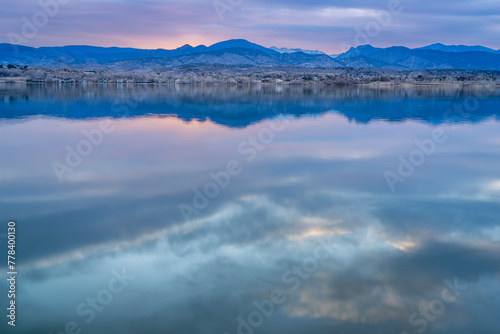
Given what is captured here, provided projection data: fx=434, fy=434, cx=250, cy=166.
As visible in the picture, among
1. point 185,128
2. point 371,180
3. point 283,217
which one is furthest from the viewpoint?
point 185,128

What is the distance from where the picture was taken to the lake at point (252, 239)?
5238 millimetres

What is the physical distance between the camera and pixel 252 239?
7.21 meters

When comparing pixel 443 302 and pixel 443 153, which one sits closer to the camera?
pixel 443 302

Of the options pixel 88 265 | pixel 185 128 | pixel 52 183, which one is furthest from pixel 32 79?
pixel 88 265

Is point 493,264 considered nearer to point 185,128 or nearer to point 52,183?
point 52,183

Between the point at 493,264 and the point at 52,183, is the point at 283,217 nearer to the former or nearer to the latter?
the point at 493,264

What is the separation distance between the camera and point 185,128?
21766mm

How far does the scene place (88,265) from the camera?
20.6ft

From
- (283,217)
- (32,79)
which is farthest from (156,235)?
(32,79)

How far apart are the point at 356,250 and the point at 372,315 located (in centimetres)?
174

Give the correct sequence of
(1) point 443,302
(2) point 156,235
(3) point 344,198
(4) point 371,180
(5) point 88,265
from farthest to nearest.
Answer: (4) point 371,180
(3) point 344,198
(2) point 156,235
(5) point 88,265
(1) point 443,302

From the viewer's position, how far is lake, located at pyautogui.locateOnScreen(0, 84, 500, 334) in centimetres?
524

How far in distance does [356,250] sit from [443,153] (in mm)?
10225

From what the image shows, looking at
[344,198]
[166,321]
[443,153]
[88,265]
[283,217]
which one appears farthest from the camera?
[443,153]
